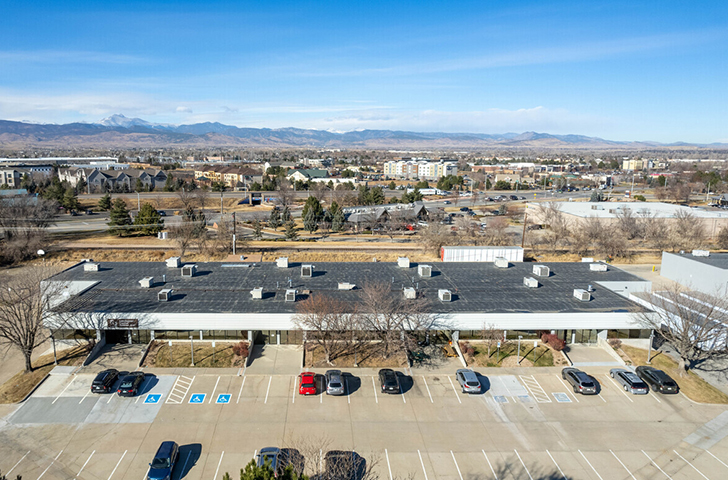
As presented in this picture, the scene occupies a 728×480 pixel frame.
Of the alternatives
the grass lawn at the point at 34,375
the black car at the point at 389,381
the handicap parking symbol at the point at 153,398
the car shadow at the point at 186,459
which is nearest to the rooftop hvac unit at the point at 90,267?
the grass lawn at the point at 34,375

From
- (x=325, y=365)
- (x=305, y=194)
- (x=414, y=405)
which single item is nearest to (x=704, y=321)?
(x=414, y=405)

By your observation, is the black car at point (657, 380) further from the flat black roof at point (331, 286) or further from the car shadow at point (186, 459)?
the car shadow at point (186, 459)

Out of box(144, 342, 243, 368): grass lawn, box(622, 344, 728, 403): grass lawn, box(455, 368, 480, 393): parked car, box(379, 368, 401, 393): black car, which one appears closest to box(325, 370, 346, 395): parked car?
box(379, 368, 401, 393): black car

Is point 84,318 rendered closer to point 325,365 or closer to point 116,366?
point 116,366

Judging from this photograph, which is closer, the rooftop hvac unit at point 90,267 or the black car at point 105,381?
the black car at point 105,381

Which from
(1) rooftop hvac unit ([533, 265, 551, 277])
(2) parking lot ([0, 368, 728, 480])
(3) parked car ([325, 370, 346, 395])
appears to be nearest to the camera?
(2) parking lot ([0, 368, 728, 480])

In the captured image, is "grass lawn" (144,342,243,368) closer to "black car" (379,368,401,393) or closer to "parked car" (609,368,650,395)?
"black car" (379,368,401,393)
